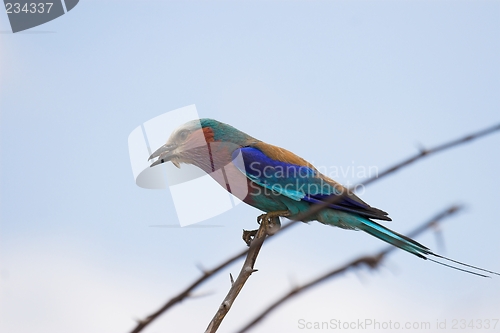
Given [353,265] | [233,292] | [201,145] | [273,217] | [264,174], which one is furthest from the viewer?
[201,145]

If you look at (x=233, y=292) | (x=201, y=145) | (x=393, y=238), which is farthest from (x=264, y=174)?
(x=233, y=292)

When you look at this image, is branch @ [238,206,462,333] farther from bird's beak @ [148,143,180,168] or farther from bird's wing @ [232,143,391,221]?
bird's beak @ [148,143,180,168]

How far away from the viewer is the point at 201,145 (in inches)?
224

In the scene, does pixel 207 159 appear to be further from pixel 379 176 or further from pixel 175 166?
pixel 379 176

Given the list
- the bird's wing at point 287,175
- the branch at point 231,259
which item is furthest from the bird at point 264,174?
the branch at point 231,259

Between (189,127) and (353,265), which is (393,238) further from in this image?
(353,265)

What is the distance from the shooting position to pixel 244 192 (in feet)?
17.8

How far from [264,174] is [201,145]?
2.30 feet

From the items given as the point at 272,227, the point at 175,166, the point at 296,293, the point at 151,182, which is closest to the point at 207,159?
the point at 175,166

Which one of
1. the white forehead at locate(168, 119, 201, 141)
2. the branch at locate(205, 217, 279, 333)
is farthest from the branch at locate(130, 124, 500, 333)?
the white forehead at locate(168, 119, 201, 141)

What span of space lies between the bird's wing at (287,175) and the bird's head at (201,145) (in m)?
0.14

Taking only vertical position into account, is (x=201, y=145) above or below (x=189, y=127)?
below

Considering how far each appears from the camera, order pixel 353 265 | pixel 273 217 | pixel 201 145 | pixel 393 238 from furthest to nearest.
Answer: pixel 201 145
pixel 273 217
pixel 393 238
pixel 353 265

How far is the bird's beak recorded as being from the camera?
5.39 m
